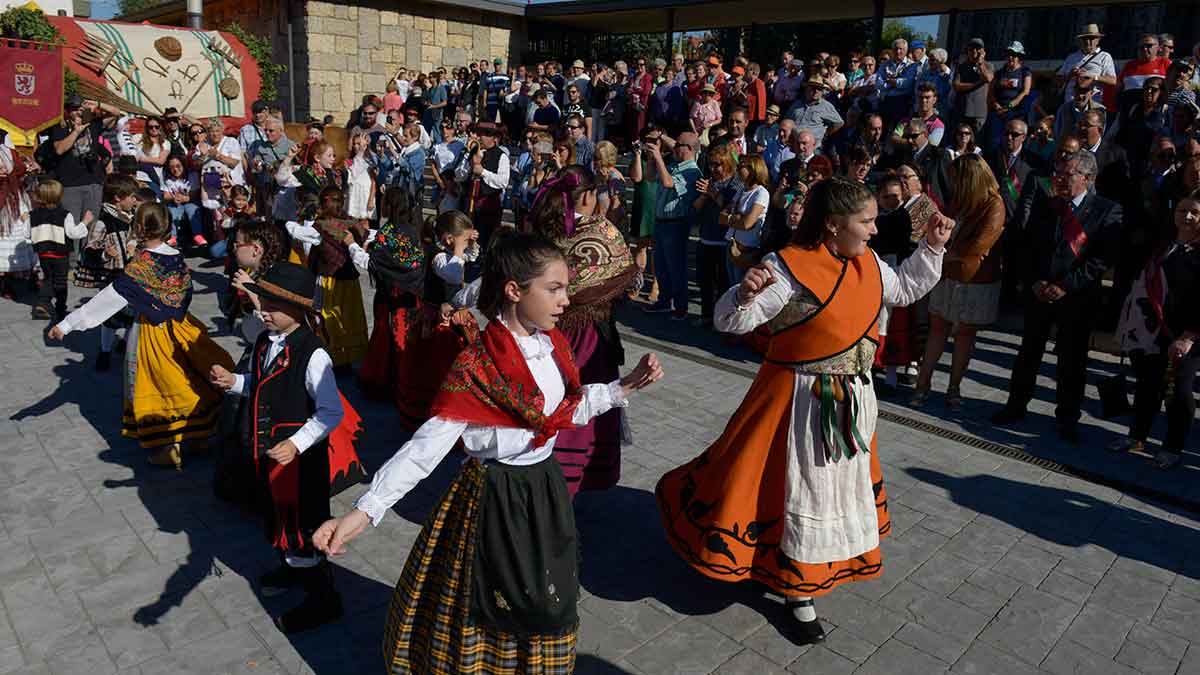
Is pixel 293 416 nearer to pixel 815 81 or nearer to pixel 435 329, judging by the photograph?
pixel 435 329


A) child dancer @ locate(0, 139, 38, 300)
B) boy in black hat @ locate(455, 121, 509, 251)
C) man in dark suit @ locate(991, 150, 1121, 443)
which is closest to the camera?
man in dark suit @ locate(991, 150, 1121, 443)

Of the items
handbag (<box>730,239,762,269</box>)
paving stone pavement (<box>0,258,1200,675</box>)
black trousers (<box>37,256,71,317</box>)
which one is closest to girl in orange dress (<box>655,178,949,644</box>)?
paving stone pavement (<box>0,258,1200,675</box>)

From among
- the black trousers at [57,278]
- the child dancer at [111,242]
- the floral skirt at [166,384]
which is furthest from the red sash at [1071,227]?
the black trousers at [57,278]

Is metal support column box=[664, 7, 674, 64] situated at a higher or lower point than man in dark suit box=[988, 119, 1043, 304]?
higher

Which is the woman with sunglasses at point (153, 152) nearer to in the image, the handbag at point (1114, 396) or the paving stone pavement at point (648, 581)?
the paving stone pavement at point (648, 581)

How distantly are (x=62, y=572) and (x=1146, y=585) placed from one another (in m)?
5.45

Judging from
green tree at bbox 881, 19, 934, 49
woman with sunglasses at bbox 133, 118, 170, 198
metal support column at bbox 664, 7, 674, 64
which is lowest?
woman with sunglasses at bbox 133, 118, 170, 198

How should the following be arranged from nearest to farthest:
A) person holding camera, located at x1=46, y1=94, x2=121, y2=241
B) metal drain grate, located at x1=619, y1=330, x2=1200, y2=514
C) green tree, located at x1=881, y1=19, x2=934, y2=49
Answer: metal drain grate, located at x1=619, y1=330, x2=1200, y2=514 → person holding camera, located at x1=46, y1=94, x2=121, y2=241 → green tree, located at x1=881, y1=19, x2=934, y2=49

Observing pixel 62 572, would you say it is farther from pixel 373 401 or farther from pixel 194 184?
pixel 194 184

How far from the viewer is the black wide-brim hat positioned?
361cm

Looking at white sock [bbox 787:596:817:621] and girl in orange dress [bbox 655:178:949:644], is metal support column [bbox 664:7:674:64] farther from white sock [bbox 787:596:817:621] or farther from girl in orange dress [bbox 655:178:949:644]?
white sock [bbox 787:596:817:621]

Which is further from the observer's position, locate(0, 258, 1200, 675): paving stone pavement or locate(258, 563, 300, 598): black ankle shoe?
locate(258, 563, 300, 598): black ankle shoe

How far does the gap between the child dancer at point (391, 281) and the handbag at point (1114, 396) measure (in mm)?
5266

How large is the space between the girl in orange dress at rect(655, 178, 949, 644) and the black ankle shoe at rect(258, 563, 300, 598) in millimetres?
1867
